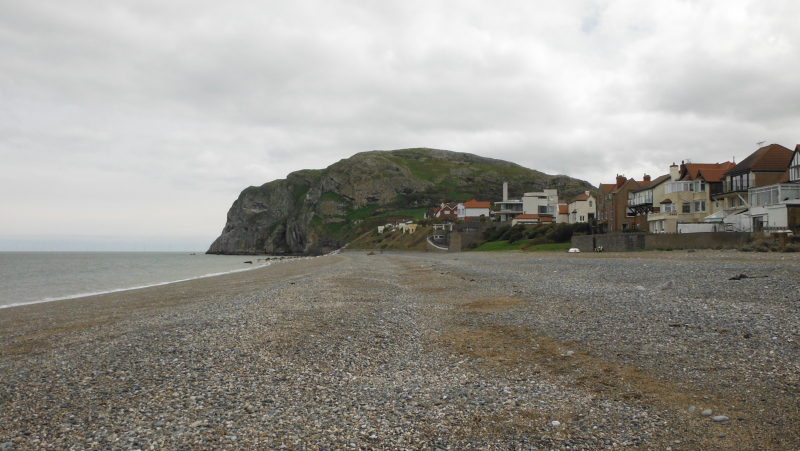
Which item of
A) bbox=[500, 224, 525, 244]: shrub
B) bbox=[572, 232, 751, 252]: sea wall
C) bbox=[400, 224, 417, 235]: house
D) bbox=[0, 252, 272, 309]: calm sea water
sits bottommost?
bbox=[0, 252, 272, 309]: calm sea water

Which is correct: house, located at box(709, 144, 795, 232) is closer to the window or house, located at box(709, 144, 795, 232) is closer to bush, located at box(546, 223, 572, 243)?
the window

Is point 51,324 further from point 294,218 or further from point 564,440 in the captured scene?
point 294,218

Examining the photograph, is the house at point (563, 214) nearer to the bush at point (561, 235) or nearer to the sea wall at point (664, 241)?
the bush at point (561, 235)

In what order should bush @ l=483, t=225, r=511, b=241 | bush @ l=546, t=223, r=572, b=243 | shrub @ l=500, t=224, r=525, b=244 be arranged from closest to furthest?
bush @ l=546, t=223, r=572, b=243, shrub @ l=500, t=224, r=525, b=244, bush @ l=483, t=225, r=511, b=241

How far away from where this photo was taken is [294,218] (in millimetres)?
195125

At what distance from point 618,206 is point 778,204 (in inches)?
1052

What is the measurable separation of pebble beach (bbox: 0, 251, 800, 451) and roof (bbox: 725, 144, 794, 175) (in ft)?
125

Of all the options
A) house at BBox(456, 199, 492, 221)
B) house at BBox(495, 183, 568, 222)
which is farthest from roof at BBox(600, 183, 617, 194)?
house at BBox(456, 199, 492, 221)

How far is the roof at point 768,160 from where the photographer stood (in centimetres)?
4678

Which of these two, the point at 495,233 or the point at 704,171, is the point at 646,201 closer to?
the point at 704,171

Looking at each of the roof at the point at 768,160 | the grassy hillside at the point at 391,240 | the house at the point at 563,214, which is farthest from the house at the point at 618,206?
the grassy hillside at the point at 391,240

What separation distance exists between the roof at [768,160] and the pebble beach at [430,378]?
1505 inches

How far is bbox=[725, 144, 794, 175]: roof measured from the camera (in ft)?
153

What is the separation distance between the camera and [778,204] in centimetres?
3956
